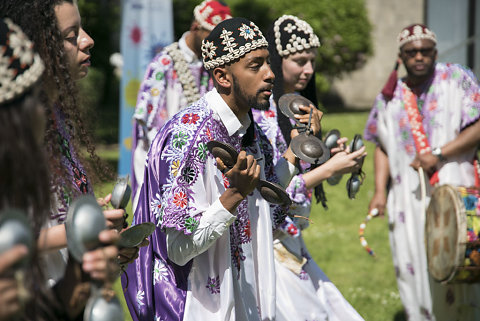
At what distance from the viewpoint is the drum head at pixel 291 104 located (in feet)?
13.9

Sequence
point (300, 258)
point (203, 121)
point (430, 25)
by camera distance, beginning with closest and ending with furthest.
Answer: point (203, 121)
point (300, 258)
point (430, 25)

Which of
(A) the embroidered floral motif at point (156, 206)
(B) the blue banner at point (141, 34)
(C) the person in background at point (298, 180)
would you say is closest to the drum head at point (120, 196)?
(A) the embroidered floral motif at point (156, 206)

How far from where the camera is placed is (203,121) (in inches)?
132

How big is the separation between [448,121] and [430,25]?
32.5 ft

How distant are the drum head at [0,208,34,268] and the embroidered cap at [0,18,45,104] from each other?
12.3 inches

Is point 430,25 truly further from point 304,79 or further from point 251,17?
point 304,79

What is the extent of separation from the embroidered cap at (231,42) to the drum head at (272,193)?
61 cm

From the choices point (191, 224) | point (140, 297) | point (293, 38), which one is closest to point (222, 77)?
point (191, 224)

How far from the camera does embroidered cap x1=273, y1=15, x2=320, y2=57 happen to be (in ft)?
15.4

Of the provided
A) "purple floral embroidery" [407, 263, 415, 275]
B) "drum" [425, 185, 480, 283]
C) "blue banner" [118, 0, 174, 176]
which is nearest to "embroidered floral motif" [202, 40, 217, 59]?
"drum" [425, 185, 480, 283]

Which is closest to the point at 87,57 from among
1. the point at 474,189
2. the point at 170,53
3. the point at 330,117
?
the point at 170,53

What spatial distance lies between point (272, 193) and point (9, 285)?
1.58 meters

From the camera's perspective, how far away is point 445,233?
212 inches

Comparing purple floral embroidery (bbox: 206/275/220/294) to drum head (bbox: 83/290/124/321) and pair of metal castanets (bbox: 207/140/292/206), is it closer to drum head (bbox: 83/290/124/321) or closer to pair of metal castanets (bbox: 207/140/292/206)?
pair of metal castanets (bbox: 207/140/292/206)
